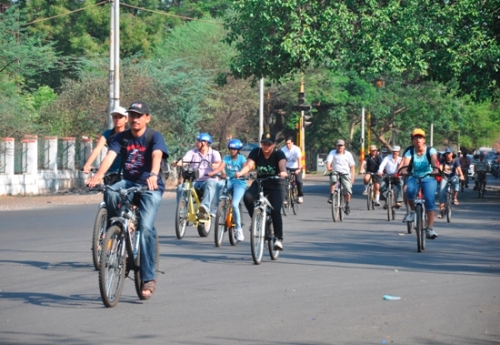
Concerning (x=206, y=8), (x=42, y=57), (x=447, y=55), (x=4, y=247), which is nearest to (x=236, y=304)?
(x=4, y=247)

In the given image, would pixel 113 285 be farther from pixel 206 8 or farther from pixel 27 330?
pixel 206 8

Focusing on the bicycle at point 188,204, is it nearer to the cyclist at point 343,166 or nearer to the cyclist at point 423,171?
the cyclist at point 423,171

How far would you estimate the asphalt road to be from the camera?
25.0 feet

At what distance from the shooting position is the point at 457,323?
321 inches

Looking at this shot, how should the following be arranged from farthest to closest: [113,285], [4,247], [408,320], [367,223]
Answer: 1. [367,223]
2. [4,247]
3. [113,285]
4. [408,320]

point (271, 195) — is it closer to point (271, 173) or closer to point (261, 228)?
point (271, 173)

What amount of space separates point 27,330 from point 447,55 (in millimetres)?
26087

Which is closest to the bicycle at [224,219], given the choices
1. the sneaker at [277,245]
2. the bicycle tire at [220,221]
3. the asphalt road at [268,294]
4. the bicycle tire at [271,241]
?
the bicycle tire at [220,221]

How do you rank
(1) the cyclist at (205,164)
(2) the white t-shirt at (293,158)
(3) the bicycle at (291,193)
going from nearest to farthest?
1. (1) the cyclist at (205,164)
2. (3) the bicycle at (291,193)
3. (2) the white t-shirt at (293,158)

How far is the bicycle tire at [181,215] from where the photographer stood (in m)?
16.2

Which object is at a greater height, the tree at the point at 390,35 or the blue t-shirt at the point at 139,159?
the tree at the point at 390,35

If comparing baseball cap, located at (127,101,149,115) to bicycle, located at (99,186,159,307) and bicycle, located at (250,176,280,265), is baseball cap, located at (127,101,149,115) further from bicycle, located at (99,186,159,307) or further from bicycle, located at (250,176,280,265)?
bicycle, located at (250,176,280,265)

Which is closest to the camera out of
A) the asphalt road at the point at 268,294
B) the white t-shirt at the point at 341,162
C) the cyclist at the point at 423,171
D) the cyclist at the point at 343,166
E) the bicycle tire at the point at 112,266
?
the asphalt road at the point at 268,294

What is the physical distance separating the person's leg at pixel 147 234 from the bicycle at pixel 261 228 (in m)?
3.34
